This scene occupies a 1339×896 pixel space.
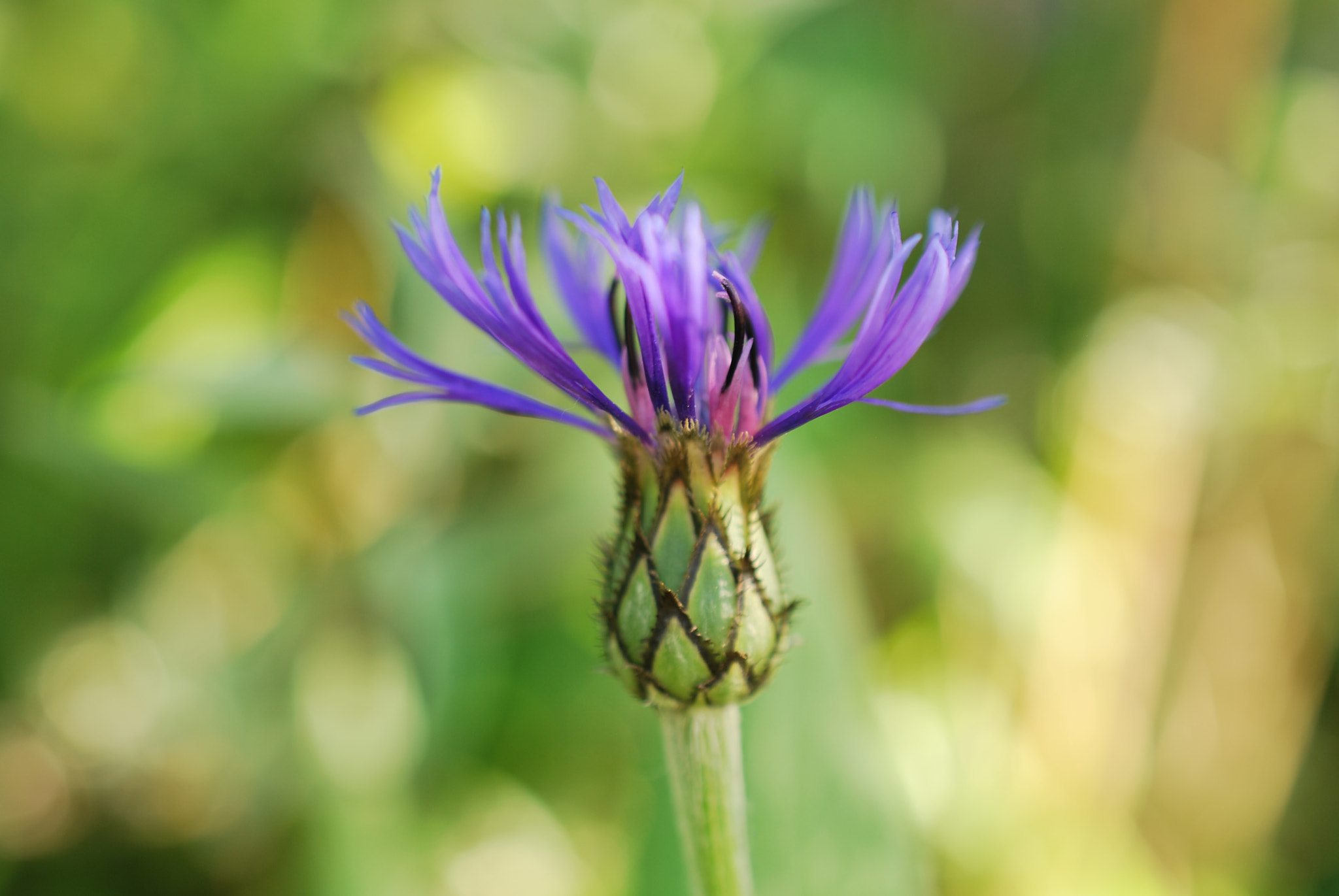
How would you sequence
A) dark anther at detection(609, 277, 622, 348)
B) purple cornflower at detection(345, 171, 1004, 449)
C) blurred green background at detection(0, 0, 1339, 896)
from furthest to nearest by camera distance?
blurred green background at detection(0, 0, 1339, 896)
dark anther at detection(609, 277, 622, 348)
purple cornflower at detection(345, 171, 1004, 449)

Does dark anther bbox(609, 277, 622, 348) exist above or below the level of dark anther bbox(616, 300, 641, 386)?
above

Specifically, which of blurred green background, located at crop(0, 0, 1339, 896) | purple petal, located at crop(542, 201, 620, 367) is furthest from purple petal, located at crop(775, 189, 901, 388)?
blurred green background, located at crop(0, 0, 1339, 896)

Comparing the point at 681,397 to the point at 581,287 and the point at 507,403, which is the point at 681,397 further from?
the point at 581,287

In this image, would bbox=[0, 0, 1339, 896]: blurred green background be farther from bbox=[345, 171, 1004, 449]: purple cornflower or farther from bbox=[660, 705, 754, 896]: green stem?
bbox=[345, 171, 1004, 449]: purple cornflower

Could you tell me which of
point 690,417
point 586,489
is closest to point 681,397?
point 690,417

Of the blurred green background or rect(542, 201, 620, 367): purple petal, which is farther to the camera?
the blurred green background

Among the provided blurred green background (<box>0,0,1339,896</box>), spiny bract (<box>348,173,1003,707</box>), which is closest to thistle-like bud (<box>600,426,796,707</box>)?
spiny bract (<box>348,173,1003,707</box>)

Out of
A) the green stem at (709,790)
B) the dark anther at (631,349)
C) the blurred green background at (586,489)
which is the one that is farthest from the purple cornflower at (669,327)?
the blurred green background at (586,489)

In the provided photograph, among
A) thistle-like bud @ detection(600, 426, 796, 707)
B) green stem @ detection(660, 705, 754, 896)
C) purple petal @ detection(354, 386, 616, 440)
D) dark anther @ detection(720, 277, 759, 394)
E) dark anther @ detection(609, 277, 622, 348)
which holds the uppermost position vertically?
dark anther @ detection(609, 277, 622, 348)

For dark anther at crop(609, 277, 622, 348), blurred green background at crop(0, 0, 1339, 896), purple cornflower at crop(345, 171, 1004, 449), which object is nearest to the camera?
purple cornflower at crop(345, 171, 1004, 449)
